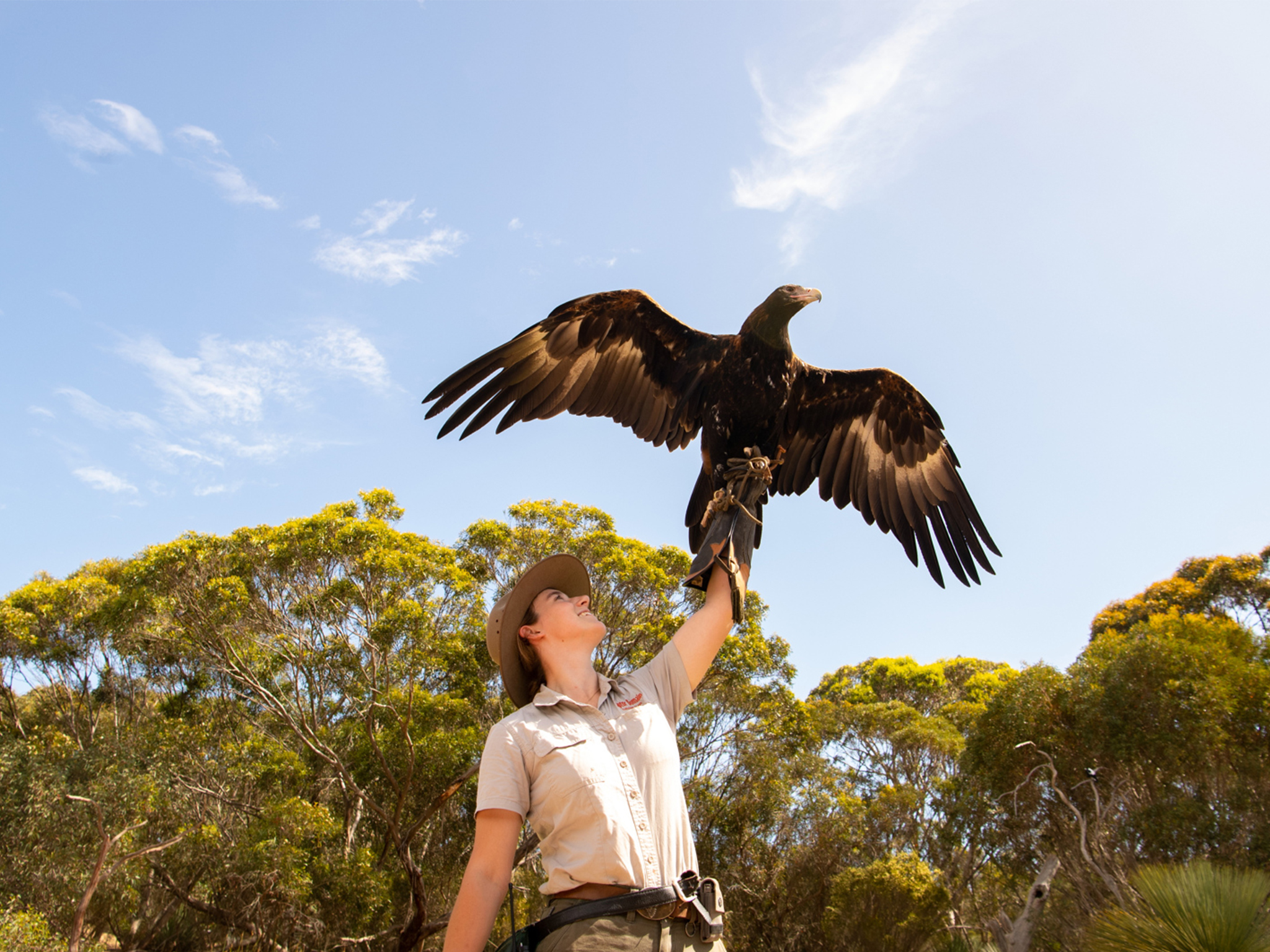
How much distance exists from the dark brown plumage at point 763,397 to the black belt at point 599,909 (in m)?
2.03

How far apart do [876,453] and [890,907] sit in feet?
36.6

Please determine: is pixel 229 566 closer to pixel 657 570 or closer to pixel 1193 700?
pixel 657 570

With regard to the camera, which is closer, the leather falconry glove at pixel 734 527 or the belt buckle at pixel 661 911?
the belt buckle at pixel 661 911

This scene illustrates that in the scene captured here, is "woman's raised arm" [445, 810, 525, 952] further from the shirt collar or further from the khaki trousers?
the shirt collar

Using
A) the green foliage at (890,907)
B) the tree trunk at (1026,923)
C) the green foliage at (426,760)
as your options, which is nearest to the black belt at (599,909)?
the green foliage at (426,760)

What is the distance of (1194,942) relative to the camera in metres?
5.13

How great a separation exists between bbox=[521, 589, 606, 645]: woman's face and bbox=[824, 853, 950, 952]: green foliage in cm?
1237

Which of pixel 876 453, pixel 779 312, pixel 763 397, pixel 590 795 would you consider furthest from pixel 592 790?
pixel 876 453

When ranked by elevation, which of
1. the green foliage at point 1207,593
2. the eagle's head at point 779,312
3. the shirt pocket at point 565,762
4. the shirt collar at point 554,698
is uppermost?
the green foliage at point 1207,593

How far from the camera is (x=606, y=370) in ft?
12.6

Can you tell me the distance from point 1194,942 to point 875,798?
11757mm

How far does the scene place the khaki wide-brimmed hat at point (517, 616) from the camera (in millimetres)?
2129

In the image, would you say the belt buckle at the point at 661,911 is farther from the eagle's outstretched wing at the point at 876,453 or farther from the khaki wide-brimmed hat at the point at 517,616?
the eagle's outstretched wing at the point at 876,453

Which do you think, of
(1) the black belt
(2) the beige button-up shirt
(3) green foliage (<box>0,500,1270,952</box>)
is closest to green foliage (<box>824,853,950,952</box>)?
(3) green foliage (<box>0,500,1270,952</box>)
